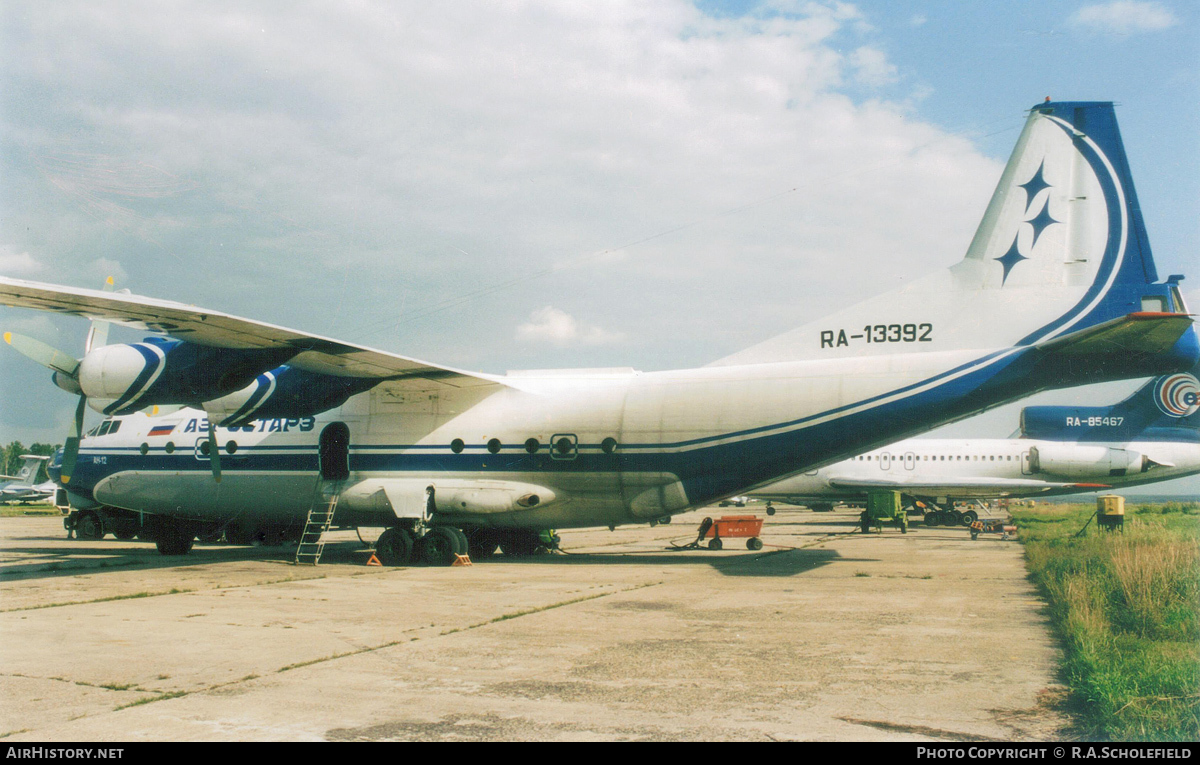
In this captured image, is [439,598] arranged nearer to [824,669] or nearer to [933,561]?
[824,669]

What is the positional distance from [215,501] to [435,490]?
546 centimetres

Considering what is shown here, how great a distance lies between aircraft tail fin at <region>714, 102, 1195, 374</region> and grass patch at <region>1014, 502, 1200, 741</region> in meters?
3.75

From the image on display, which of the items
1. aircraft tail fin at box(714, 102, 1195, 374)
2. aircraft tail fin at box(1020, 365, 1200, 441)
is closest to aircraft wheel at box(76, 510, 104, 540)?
aircraft tail fin at box(714, 102, 1195, 374)

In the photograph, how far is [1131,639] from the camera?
7.76 metres

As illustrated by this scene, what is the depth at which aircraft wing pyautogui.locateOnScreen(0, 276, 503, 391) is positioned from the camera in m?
11.8

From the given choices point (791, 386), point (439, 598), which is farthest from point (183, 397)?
point (791, 386)

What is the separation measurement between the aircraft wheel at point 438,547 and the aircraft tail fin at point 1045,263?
26.8ft

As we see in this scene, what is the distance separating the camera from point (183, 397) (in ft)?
49.8

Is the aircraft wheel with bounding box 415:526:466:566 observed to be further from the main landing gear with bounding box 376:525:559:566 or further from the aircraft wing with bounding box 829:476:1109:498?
the aircraft wing with bounding box 829:476:1109:498

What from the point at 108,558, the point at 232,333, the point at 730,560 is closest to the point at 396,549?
the point at 232,333

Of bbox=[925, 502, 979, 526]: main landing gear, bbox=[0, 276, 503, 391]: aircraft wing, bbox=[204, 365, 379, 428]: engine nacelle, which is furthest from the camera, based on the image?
bbox=[925, 502, 979, 526]: main landing gear

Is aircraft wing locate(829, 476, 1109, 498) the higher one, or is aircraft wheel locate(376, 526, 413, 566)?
aircraft wing locate(829, 476, 1109, 498)

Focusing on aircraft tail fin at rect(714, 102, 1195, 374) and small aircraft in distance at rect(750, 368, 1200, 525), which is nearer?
aircraft tail fin at rect(714, 102, 1195, 374)
